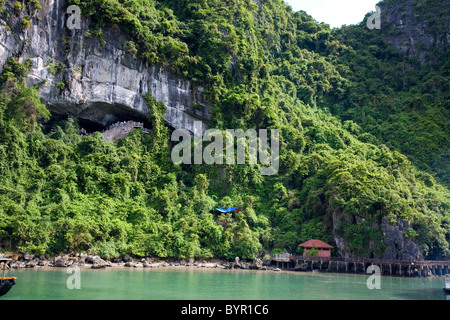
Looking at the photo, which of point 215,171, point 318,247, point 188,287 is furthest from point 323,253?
point 188,287

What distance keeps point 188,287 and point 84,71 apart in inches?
922

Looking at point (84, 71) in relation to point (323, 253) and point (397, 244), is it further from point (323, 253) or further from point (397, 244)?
point (397, 244)

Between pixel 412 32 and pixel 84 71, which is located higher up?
pixel 412 32

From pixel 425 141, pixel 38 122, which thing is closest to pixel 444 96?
pixel 425 141

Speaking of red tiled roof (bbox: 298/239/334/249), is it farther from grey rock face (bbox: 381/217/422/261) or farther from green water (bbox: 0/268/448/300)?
green water (bbox: 0/268/448/300)

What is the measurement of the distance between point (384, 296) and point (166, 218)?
725 inches

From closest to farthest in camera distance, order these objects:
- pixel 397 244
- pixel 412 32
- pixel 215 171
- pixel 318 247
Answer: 1. pixel 397 244
2. pixel 318 247
3. pixel 215 171
4. pixel 412 32

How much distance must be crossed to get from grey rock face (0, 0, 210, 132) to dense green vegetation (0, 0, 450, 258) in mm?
1097

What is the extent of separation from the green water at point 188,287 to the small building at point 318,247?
20.6 feet

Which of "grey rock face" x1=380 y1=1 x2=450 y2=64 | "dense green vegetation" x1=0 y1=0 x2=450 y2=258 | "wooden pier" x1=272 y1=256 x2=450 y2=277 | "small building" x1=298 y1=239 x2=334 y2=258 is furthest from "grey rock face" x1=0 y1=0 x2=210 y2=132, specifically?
"grey rock face" x1=380 y1=1 x2=450 y2=64

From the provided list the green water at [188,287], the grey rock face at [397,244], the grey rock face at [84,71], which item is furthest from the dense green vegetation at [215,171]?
the green water at [188,287]

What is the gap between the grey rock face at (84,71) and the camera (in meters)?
34.9

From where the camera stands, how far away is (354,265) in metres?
33.3

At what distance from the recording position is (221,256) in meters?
33.8
